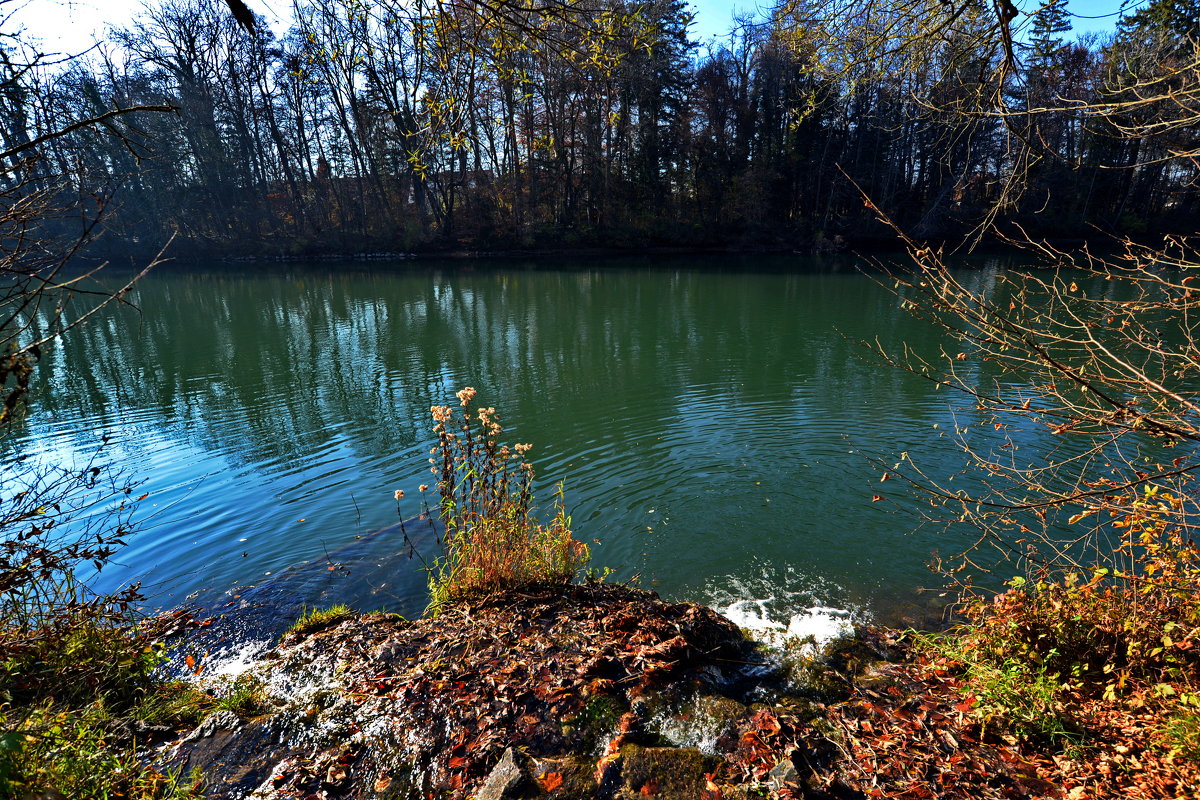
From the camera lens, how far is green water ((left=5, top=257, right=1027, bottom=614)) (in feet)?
20.3

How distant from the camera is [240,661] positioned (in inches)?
172

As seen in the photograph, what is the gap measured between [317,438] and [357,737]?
7.49 metres

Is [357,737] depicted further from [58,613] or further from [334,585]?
[334,585]

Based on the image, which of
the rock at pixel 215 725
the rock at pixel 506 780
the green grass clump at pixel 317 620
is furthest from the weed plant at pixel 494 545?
the rock at pixel 506 780

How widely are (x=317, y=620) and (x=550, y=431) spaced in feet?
17.6

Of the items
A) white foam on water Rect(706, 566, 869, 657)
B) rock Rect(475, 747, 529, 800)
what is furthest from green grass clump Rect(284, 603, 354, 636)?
white foam on water Rect(706, 566, 869, 657)

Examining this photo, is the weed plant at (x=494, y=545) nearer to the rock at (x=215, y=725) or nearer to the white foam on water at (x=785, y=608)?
the white foam on water at (x=785, y=608)

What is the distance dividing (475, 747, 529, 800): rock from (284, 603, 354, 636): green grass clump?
2470 millimetres

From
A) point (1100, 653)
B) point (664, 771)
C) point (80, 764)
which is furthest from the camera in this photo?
point (1100, 653)

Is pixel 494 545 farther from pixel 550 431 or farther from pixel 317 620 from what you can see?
pixel 550 431

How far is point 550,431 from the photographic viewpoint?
32.1 ft

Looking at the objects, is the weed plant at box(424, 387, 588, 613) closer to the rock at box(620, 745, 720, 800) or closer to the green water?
the green water

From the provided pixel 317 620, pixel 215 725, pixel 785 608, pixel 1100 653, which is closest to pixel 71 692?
pixel 215 725

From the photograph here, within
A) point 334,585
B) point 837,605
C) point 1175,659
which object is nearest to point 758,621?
point 837,605
